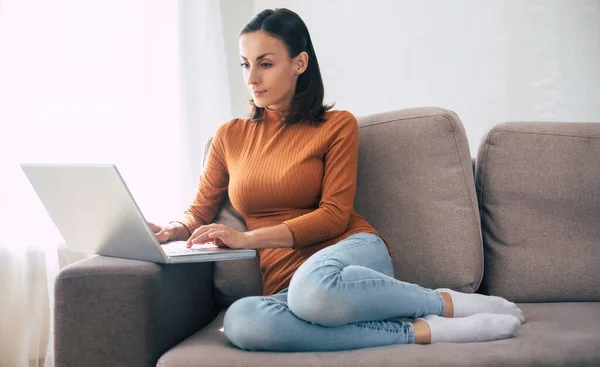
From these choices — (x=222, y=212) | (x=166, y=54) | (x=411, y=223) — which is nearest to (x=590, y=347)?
(x=411, y=223)

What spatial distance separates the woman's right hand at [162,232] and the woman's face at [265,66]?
43 cm

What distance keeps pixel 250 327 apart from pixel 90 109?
63.3 inches

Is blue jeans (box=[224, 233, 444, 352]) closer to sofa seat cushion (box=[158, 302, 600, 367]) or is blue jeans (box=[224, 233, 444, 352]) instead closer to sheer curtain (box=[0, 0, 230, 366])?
sofa seat cushion (box=[158, 302, 600, 367])

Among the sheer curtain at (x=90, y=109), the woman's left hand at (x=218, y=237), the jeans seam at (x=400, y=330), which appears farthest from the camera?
the sheer curtain at (x=90, y=109)

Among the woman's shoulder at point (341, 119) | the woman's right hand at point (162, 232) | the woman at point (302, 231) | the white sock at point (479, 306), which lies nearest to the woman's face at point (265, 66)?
the woman at point (302, 231)

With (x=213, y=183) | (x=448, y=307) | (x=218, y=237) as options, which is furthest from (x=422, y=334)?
(x=213, y=183)

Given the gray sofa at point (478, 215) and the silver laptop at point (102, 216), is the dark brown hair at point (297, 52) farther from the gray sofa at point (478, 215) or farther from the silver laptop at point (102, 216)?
the silver laptop at point (102, 216)

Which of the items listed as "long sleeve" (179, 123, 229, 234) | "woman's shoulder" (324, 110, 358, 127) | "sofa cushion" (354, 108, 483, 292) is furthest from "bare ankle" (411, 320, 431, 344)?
"long sleeve" (179, 123, 229, 234)

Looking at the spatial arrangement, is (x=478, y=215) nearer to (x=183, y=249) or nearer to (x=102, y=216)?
(x=183, y=249)

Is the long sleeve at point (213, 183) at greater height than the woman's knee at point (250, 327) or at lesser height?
greater

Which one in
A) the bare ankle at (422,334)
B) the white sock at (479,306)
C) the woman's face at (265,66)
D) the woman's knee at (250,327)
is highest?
the woman's face at (265,66)

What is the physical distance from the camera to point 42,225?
8.60 ft

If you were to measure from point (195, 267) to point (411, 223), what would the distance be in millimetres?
592

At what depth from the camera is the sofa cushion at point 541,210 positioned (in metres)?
1.85
